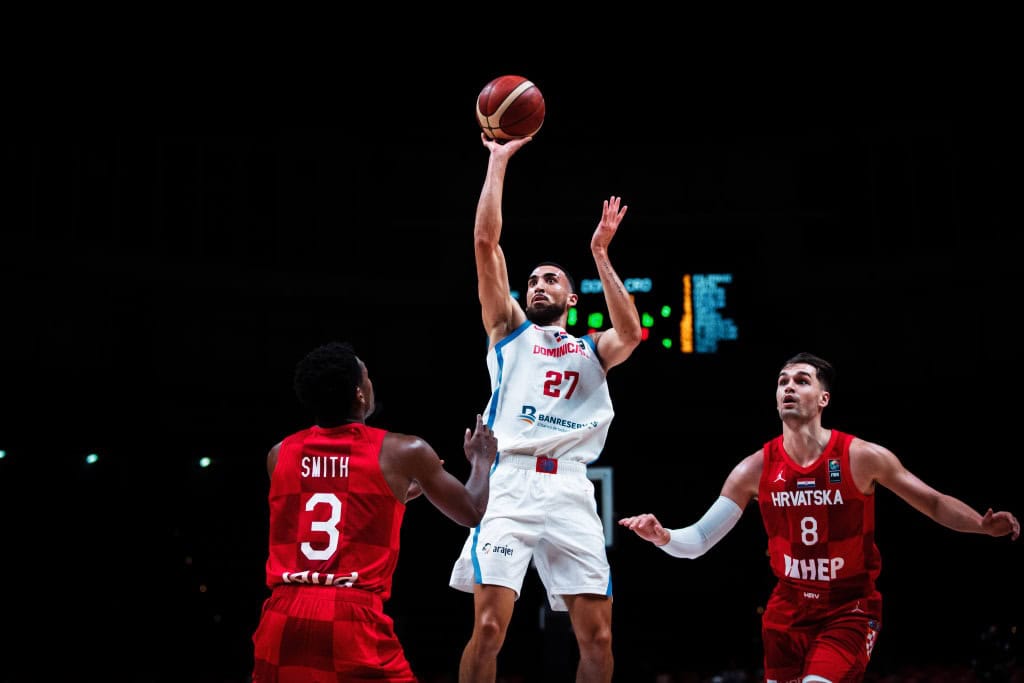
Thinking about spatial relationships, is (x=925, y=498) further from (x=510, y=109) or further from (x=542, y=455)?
(x=510, y=109)

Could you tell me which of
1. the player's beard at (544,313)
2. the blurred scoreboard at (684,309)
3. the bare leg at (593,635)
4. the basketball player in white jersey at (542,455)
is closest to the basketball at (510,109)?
the basketball player in white jersey at (542,455)

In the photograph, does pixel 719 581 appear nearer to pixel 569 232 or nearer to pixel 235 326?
pixel 569 232

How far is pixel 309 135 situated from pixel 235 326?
256cm

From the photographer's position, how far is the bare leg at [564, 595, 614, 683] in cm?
493

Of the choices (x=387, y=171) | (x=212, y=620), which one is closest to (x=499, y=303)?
(x=212, y=620)

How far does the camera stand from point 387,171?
1363 centimetres

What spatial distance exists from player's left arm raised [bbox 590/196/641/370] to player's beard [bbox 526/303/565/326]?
0.27 meters

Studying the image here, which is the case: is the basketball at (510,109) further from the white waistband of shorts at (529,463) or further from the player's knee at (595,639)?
the player's knee at (595,639)

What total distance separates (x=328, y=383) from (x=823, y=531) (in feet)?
8.31

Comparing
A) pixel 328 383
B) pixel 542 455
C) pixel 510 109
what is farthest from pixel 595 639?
pixel 510 109

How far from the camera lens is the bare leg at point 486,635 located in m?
4.74

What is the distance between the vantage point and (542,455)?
5.22 meters

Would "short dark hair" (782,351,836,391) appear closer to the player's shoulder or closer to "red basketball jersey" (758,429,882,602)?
"red basketball jersey" (758,429,882,602)

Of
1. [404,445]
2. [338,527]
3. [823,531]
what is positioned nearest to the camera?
[338,527]
